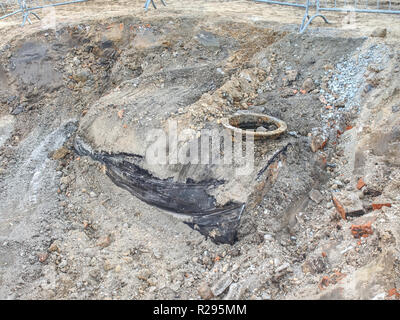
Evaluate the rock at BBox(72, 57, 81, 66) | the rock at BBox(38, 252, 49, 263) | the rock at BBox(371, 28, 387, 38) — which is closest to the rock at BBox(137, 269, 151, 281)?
the rock at BBox(38, 252, 49, 263)

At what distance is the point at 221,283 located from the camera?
4.34 m

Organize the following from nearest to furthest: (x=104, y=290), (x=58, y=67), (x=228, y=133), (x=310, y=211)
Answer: (x=104, y=290)
(x=310, y=211)
(x=228, y=133)
(x=58, y=67)

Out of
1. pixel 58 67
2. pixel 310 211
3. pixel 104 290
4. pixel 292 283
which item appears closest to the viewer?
pixel 292 283

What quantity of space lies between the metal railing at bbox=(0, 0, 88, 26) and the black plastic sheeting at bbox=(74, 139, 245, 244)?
174 inches

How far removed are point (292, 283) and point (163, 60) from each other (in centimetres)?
451

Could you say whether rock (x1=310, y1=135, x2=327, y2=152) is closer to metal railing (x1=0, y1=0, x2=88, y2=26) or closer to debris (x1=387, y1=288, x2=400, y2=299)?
debris (x1=387, y1=288, x2=400, y2=299)

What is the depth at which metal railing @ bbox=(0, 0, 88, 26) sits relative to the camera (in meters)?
8.03

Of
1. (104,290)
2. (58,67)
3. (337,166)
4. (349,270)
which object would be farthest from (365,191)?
(58,67)

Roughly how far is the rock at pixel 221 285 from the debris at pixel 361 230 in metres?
1.51

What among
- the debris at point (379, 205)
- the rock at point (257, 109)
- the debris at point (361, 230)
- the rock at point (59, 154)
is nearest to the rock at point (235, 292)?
the debris at point (361, 230)

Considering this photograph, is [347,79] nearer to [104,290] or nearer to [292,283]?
[292,283]

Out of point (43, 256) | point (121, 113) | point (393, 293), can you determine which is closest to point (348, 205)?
point (393, 293)

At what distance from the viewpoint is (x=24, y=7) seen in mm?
8047

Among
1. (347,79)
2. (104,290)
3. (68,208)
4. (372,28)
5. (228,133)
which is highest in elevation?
(372,28)
